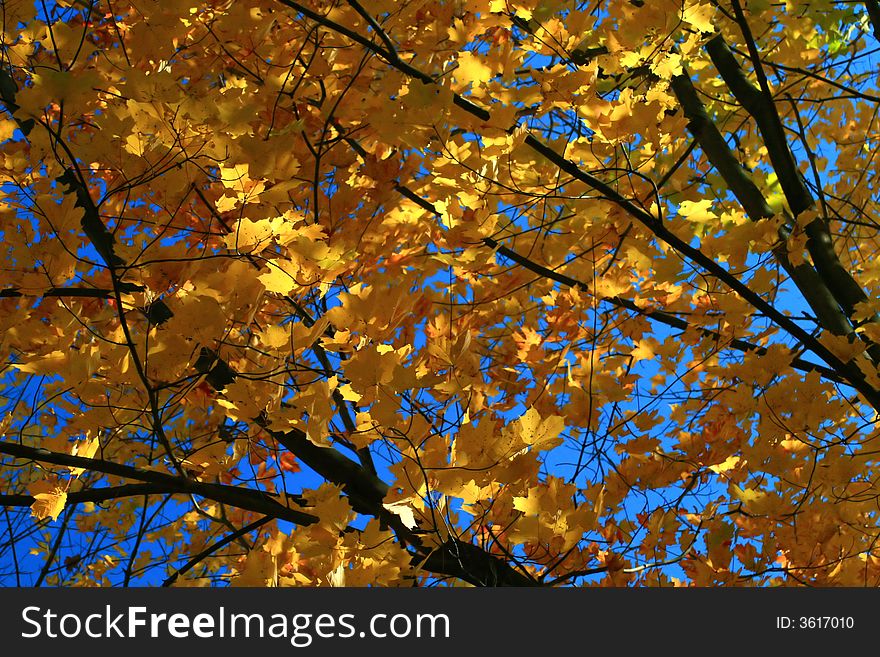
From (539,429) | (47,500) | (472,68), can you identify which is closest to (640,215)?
(472,68)

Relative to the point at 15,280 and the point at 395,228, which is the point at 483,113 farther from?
the point at 15,280

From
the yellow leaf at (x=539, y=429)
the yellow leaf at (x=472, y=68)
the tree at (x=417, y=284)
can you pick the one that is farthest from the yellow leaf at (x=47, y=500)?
the yellow leaf at (x=472, y=68)

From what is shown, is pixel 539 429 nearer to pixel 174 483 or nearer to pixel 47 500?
pixel 174 483

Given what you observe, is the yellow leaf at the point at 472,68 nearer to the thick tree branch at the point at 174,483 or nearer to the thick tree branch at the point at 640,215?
the thick tree branch at the point at 640,215

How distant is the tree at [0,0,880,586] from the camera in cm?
130

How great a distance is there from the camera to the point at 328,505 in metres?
1.42

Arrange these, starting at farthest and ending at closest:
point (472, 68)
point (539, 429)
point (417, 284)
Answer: point (417, 284)
point (472, 68)
point (539, 429)

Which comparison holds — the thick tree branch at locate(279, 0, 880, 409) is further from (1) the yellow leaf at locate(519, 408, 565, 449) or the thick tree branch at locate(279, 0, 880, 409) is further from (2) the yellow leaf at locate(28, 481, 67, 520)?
(2) the yellow leaf at locate(28, 481, 67, 520)

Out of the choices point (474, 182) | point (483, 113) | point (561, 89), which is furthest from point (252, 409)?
point (561, 89)

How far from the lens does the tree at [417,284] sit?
130cm

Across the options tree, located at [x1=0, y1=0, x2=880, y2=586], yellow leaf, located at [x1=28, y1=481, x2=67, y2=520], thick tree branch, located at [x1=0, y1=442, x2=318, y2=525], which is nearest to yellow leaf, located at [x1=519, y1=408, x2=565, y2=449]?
tree, located at [x1=0, y1=0, x2=880, y2=586]

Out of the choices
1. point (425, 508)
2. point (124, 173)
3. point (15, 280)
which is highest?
point (124, 173)

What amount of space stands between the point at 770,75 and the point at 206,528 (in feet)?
11.1

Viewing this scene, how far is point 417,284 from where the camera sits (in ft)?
7.33
